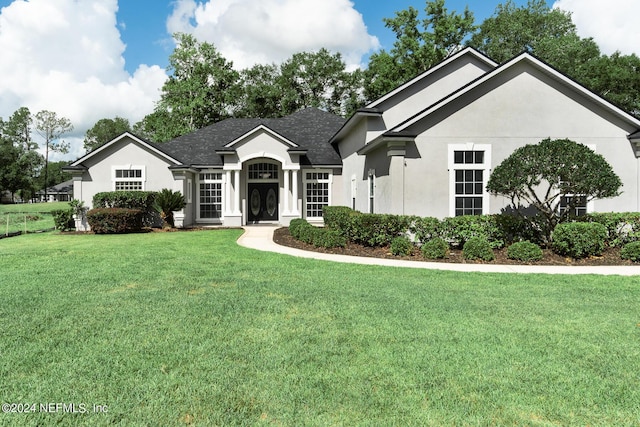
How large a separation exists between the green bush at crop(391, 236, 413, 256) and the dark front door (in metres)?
12.3

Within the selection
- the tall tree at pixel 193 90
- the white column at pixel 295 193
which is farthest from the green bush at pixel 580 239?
the tall tree at pixel 193 90

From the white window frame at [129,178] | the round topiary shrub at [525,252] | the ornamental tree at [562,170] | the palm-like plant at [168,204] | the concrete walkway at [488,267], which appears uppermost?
the white window frame at [129,178]

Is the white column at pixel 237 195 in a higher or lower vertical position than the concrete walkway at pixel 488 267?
higher

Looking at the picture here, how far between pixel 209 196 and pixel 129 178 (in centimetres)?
409

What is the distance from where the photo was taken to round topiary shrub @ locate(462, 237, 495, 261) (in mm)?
10117

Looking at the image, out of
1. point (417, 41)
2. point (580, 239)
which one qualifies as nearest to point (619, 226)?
point (580, 239)

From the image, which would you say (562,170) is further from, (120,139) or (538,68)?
(120,139)

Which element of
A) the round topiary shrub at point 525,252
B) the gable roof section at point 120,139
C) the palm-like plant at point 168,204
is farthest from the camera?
the gable roof section at point 120,139

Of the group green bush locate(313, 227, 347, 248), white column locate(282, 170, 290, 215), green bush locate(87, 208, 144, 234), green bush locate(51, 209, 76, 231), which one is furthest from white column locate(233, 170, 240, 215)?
green bush locate(313, 227, 347, 248)

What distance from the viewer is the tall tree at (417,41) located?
3503cm

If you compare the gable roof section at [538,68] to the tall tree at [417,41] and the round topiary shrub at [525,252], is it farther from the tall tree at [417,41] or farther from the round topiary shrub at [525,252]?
the tall tree at [417,41]

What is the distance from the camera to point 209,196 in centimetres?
2152

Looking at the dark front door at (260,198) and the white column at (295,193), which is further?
the dark front door at (260,198)

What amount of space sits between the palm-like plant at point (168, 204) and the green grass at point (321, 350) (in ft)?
35.7
